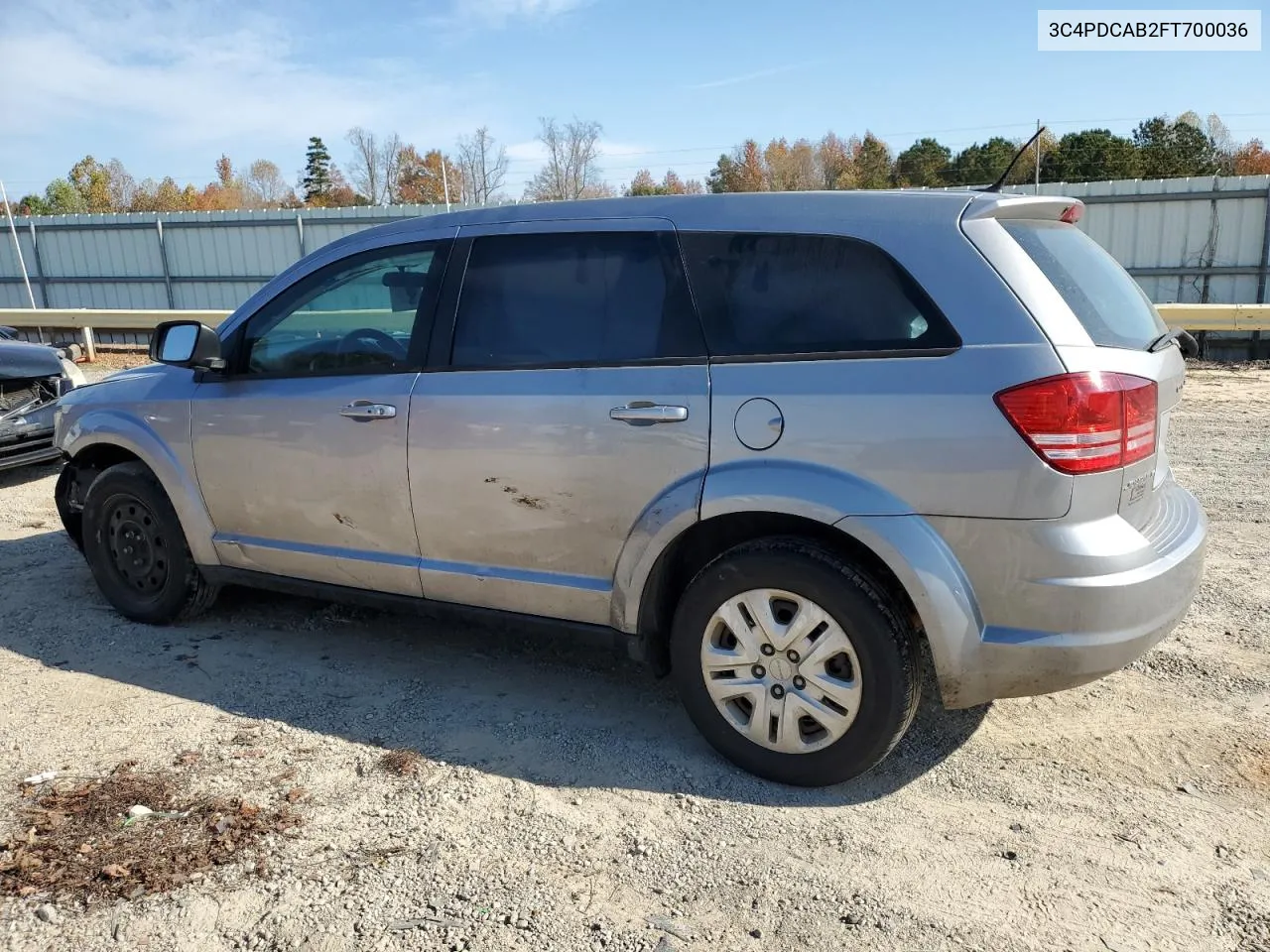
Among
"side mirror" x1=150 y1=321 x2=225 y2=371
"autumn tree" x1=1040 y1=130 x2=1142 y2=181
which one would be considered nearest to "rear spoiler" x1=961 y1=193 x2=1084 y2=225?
"side mirror" x1=150 y1=321 x2=225 y2=371

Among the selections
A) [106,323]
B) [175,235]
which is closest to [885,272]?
[106,323]

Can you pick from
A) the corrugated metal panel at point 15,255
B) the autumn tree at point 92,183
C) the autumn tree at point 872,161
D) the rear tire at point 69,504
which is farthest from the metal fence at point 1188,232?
the autumn tree at point 92,183

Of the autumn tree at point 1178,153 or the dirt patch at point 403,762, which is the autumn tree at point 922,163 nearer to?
the autumn tree at point 1178,153

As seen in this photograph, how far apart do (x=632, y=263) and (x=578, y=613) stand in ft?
4.33

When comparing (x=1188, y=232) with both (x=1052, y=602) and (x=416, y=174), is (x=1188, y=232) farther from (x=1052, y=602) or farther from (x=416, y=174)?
(x=416, y=174)

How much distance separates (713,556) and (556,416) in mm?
768

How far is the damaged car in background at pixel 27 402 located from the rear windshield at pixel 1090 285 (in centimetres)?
749

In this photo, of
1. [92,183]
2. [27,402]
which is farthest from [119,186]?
[27,402]

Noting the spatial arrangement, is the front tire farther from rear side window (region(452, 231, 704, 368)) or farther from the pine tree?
the pine tree

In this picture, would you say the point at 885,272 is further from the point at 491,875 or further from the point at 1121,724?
the point at 491,875

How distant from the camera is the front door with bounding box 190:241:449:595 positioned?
3834 millimetres

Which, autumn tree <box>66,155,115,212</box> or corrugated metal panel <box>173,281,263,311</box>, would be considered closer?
corrugated metal panel <box>173,281,263,311</box>

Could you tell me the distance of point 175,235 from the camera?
2305 centimetres

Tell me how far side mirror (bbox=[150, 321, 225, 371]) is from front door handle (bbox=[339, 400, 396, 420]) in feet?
2.77
